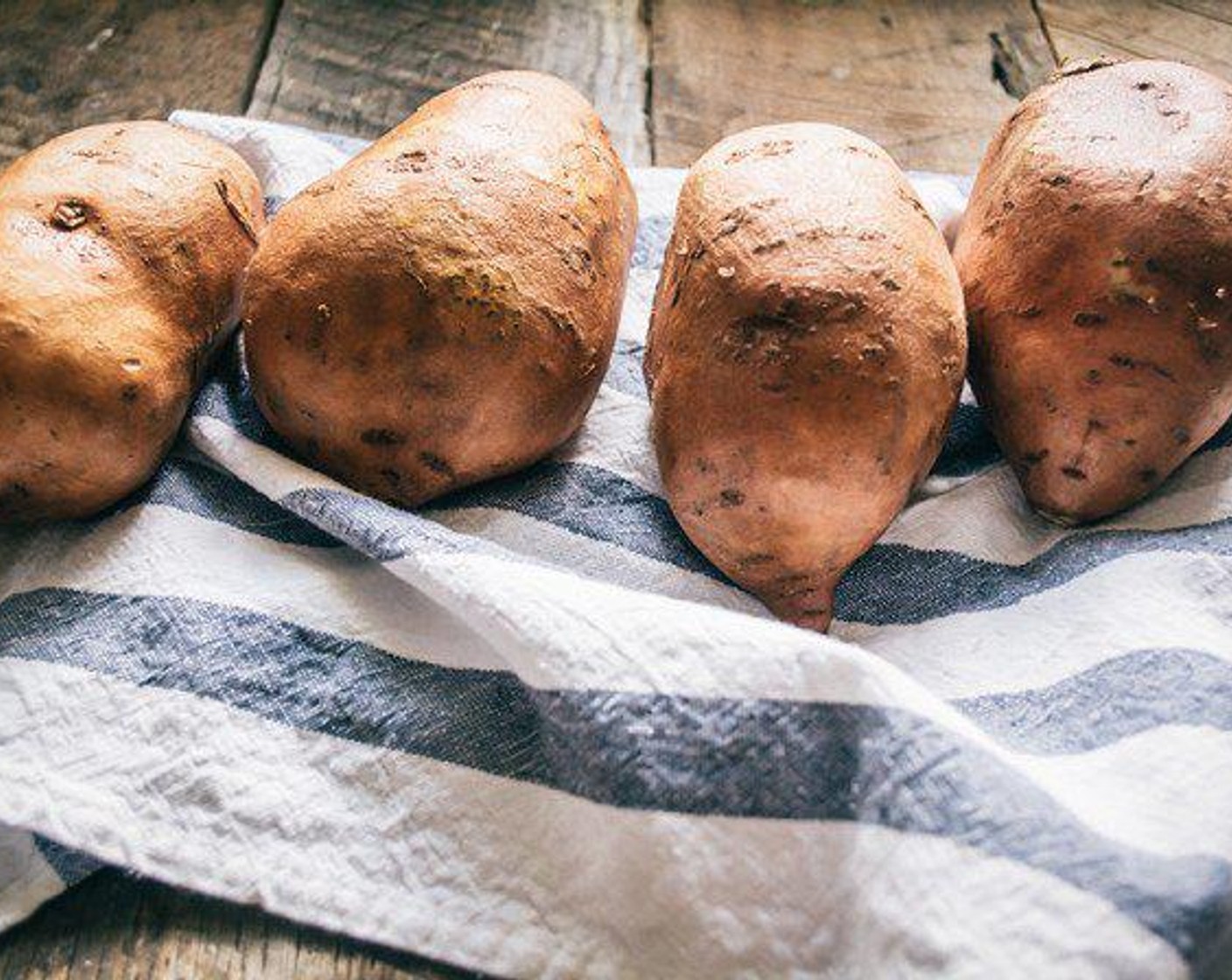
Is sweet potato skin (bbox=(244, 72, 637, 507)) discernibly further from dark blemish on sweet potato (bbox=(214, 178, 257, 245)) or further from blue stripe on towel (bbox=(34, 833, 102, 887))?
blue stripe on towel (bbox=(34, 833, 102, 887))

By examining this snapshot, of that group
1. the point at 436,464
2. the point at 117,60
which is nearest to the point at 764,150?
the point at 436,464

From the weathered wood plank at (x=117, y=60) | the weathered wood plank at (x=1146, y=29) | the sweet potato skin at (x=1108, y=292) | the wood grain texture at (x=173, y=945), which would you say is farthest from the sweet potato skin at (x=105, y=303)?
the weathered wood plank at (x=1146, y=29)

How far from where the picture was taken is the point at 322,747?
2.08 ft

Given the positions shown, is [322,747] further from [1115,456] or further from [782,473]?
[1115,456]

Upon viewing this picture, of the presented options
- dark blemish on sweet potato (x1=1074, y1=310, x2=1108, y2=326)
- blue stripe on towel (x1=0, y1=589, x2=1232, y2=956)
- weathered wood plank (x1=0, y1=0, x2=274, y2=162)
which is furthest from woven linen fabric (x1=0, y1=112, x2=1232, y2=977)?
weathered wood plank (x1=0, y1=0, x2=274, y2=162)

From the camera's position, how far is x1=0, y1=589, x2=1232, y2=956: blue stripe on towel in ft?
1.73

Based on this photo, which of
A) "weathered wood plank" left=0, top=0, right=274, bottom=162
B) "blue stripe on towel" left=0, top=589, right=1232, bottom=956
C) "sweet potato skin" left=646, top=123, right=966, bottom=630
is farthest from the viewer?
"weathered wood plank" left=0, top=0, right=274, bottom=162

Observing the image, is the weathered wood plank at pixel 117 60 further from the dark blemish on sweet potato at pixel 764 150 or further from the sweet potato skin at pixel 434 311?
the dark blemish on sweet potato at pixel 764 150

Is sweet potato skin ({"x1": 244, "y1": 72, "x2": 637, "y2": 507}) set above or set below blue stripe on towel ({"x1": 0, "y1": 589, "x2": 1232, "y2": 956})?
above

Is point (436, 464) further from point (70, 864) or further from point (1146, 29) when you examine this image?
point (1146, 29)

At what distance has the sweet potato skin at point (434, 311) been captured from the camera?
2.24 ft

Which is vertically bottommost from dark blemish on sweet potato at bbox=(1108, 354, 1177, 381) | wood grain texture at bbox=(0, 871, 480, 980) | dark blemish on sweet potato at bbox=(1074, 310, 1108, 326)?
wood grain texture at bbox=(0, 871, 480, 980)

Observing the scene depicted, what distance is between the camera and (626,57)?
1275mm

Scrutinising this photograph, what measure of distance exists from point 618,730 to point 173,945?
0.25m
